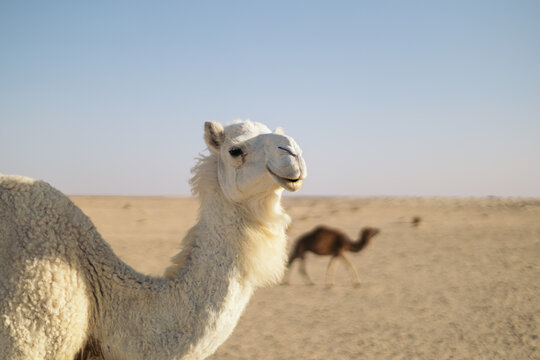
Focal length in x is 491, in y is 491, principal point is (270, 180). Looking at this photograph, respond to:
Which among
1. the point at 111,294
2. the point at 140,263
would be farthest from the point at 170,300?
the point at 140,263

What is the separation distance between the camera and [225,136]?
2.71 m

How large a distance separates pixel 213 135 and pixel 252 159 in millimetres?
331

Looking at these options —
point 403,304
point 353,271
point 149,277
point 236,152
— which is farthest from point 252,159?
point 353,271

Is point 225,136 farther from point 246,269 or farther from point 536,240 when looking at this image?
point 536,240

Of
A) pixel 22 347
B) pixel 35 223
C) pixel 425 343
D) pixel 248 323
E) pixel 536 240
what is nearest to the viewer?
pixel 22 347

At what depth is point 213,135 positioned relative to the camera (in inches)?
106

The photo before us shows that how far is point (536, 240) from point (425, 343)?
1403 centimetres

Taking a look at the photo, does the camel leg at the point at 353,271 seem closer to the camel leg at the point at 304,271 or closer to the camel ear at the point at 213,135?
the camel leg at the point at 304,271

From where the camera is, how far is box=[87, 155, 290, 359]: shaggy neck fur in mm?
2387

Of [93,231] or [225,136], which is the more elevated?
[225,136]

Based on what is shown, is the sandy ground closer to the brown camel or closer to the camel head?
the brown camel

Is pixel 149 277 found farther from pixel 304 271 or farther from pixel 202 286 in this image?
pixel 304 271

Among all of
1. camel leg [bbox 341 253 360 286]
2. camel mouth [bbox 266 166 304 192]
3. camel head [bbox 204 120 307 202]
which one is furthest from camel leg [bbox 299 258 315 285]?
camel mouth [bbox 266 166 304 192]

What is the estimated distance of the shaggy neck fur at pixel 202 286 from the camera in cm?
239
